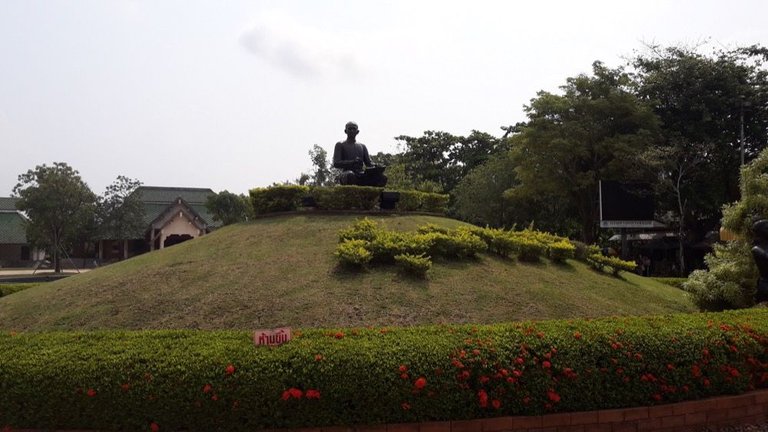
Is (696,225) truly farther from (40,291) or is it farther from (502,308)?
(40,291)

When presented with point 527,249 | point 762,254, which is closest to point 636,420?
point 762,254

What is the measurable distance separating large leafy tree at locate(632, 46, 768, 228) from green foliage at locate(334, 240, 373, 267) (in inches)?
740

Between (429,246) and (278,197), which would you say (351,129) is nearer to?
(278,197)

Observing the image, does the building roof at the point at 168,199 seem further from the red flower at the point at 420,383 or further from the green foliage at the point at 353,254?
the red flower at the point at 420,383

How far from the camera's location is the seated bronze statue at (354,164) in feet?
47.2

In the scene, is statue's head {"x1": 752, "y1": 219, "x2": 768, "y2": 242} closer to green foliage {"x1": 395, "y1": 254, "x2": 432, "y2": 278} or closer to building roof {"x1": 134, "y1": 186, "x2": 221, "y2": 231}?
green foliage {"x1": 395, "y1": 254, "x2": 432, "y2": 278}

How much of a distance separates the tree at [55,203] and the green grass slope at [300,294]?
27.6 m

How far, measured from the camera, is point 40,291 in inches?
419

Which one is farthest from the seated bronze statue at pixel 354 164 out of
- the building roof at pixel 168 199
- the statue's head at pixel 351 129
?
the building roof at pixel 168 199

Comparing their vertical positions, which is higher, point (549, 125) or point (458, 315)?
point (549, 125)

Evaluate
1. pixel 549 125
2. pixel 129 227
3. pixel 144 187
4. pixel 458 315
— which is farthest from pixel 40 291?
pixel 144 187

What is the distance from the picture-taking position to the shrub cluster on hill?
9734 millimetres

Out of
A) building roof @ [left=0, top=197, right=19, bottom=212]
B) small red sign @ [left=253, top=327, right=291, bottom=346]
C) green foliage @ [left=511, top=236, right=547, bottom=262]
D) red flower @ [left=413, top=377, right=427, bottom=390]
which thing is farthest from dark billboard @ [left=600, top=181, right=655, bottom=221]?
building roof @ [left=0, top=197, right=19, bottom=212]

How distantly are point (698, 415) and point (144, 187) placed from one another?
4853 cm
